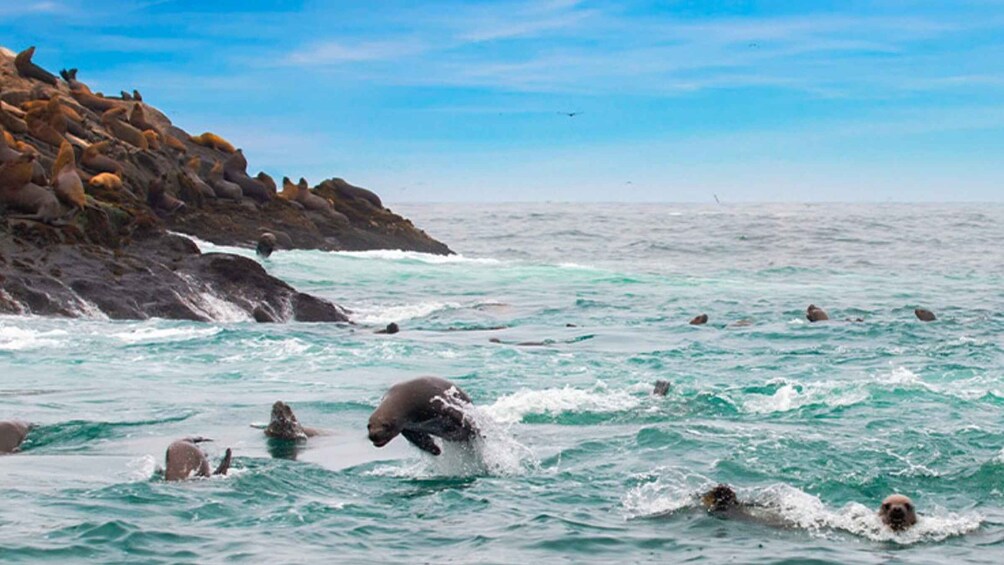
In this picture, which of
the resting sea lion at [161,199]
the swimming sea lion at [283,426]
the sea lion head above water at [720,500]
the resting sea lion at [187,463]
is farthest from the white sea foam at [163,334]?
the resting sea lion at [161,199]

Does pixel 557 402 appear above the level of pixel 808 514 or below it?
above

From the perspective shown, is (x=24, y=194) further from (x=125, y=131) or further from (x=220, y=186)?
(x=220, y=186)

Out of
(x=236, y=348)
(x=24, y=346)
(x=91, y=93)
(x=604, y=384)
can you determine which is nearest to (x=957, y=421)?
(x=604, y=384)

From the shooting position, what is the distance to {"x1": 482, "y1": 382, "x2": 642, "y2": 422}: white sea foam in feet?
54.0

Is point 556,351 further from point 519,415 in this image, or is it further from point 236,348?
point 519,415

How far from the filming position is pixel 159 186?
1588 inches

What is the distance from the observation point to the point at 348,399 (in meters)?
17.9

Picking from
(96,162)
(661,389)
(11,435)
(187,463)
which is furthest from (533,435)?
(96,162)

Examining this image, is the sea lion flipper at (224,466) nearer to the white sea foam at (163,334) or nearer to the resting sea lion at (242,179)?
the white sea foam at (163,334)

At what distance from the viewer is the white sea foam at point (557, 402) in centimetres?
1647

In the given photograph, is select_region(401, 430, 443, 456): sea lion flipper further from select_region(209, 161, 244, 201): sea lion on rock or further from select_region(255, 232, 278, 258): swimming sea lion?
select_region(209, 161, 244, 201): sea lion on rock

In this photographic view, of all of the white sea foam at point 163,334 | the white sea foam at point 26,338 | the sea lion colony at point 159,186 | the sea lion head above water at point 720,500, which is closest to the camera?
the sea lion head above water at point 720,500

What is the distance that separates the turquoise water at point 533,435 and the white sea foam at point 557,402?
0.06m

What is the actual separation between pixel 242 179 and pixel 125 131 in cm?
510
